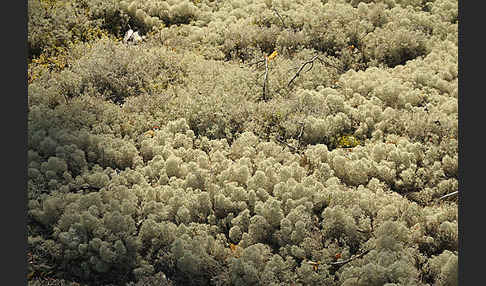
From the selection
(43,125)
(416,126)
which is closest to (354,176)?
(416,126)

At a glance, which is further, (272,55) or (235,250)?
(272,55)

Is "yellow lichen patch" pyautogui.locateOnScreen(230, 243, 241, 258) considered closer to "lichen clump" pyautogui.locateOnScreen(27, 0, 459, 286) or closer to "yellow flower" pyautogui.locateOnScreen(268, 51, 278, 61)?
"lichen clump" pyautogui.locateOnScreen(27, 0, 459, 286)

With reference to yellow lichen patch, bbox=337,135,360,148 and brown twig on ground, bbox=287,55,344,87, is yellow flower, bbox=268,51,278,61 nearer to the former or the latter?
A: brown twig on ground, bbox=287,55,344,87

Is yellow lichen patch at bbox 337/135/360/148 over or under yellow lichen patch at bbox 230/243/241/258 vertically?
over

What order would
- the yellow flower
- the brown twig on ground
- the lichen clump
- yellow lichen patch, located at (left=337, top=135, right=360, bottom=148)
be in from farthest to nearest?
1. the yellow flower
2. the brown twig on ground
3. yellow lichen patch, located at (left=337, top=135, right=360, bottom=148)
4. the lichen clump

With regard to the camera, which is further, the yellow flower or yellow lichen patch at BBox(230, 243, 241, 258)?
the yellow flower

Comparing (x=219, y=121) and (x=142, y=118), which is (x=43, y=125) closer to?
(x=142, y=118)

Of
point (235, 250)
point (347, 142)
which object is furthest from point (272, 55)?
point (235, 250)

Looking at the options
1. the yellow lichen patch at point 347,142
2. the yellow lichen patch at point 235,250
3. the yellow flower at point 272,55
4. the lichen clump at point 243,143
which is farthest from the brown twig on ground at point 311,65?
the yellow lichen patch at point 235,250

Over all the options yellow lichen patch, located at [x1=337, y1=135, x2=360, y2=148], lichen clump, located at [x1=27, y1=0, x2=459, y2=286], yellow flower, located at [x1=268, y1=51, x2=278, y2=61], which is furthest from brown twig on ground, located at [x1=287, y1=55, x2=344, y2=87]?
yellow lichen patch, located at [x1=337, y1=135, x2=360, y2=148]

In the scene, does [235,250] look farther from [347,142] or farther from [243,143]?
[347,142]

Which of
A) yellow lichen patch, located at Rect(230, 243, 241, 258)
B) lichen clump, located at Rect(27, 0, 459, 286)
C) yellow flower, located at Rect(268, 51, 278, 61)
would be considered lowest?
yellow lichen patch, located at Rect(230, 243, 241, 258)

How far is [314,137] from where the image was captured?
532 centimetres

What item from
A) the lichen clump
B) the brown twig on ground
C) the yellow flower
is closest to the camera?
the lichen clump
